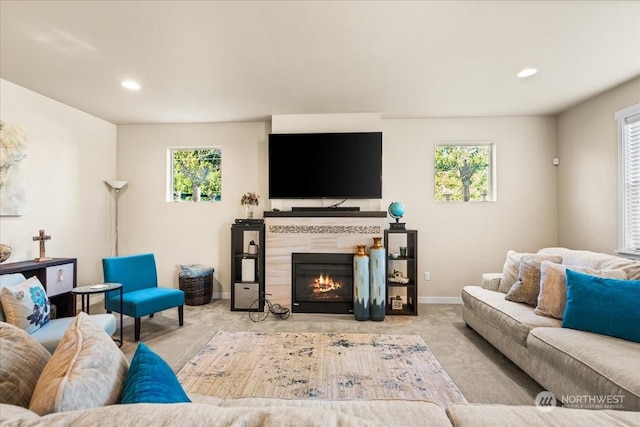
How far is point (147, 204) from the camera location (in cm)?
459

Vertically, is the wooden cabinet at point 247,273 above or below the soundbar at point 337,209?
below

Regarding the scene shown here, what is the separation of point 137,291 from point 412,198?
3.69 m

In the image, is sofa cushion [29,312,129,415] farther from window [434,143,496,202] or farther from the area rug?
window [434,143,496,202]

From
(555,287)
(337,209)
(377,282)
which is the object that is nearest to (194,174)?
(337,209)

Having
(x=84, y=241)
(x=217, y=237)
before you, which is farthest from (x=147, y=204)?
(x=217, y=237)

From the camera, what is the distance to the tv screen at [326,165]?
13.1ft

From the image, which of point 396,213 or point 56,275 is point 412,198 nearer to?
point 396,213

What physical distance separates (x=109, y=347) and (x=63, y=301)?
125 inches

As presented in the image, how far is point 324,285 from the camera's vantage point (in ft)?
12.9

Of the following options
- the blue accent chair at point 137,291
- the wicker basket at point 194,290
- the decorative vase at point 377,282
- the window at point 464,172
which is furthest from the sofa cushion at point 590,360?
the wicker basket at point 194,290

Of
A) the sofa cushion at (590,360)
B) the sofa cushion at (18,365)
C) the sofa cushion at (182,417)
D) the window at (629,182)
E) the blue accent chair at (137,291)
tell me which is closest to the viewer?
the sofa cushion at (182,417)

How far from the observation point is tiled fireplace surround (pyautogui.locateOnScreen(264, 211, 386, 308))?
386cm

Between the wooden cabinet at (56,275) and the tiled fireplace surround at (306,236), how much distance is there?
2.12 meters

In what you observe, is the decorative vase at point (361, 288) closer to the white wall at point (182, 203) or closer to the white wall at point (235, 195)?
the white wall at point (235, 195)
